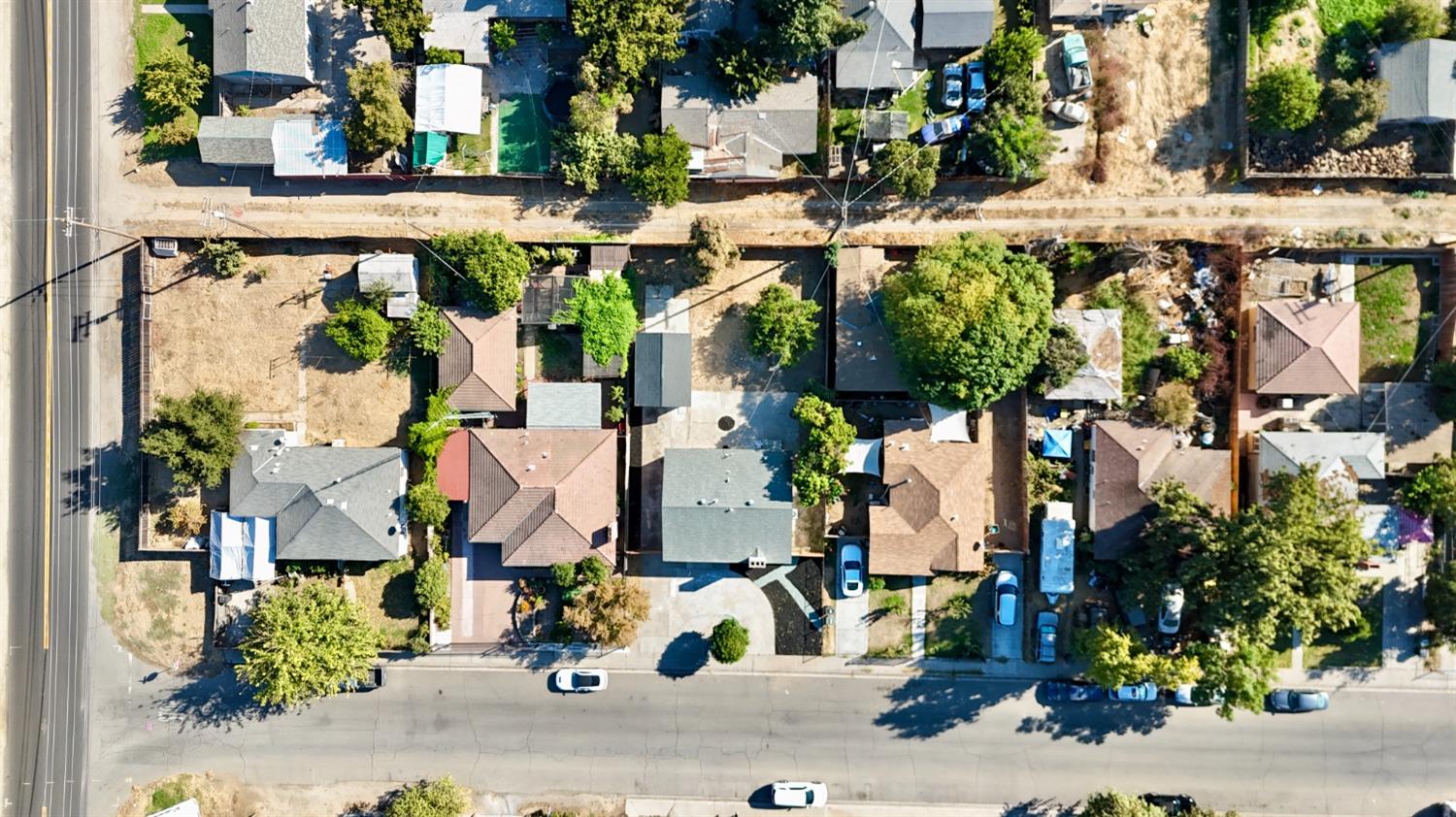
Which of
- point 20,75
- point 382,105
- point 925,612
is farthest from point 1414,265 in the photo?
point 20,75

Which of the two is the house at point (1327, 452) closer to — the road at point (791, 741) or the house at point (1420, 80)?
the road at point (791, 741)

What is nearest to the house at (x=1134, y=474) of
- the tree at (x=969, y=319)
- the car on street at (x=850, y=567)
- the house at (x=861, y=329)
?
the tree at (x=969, y=319)

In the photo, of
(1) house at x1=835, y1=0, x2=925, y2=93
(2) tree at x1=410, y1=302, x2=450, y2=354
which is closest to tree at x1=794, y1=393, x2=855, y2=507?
(1) house at x1=835, y1=0, x2=925, y2=93

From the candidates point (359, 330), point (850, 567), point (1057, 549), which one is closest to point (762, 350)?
point (850, 567)

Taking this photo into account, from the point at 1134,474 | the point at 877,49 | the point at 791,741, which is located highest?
the point at 877,49

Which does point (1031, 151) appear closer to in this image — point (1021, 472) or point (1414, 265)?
point (1021, 472)

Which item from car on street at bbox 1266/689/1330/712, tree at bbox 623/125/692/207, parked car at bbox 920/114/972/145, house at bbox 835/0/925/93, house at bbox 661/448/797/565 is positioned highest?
house at bbox 835/0/925/93

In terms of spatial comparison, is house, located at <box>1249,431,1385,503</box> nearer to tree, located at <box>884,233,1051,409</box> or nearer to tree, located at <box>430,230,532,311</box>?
tree, located at <box>884,233,1051,409</box>

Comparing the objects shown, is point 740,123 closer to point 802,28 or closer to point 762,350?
point 802,28
